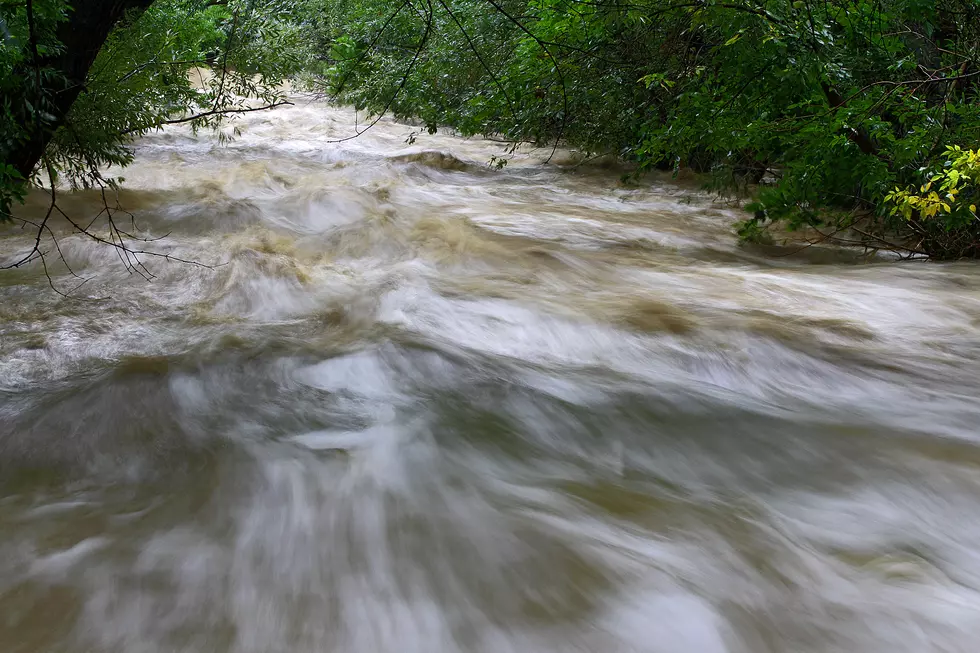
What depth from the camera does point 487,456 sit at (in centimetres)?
245

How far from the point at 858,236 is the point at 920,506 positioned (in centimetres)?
417

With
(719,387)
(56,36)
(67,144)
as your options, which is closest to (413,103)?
(67,144)

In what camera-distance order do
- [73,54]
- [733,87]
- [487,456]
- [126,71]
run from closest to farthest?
[487,456]
[73,54]
[733,87]
[126,71]

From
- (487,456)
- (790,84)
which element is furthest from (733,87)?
(487,456)

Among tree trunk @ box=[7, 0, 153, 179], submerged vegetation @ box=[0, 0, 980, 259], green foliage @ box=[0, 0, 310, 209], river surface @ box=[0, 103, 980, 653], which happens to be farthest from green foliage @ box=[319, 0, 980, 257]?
tree trunk @ box=[7, 0, 153, 179]

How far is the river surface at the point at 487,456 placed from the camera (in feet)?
5.41

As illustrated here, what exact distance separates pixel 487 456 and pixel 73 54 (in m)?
2.88

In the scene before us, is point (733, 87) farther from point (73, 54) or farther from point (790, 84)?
point (73, 54)

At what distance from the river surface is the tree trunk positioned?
0.90 meters

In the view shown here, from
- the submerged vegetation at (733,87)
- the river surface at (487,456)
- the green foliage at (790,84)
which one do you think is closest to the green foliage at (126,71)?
the submerged vegetation at (733,87)

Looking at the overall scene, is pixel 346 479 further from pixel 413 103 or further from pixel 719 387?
pixel 413 103

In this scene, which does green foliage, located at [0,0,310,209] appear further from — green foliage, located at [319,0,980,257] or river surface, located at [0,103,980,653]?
green foliage, located at [319,0,980,257]

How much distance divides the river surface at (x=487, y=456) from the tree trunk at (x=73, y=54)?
0.90m

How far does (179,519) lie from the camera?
6.54 ft
